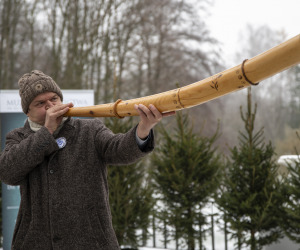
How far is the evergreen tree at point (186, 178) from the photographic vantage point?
14.4ft

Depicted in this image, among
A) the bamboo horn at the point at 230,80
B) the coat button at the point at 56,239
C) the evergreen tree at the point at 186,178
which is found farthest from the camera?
the evergreen tree at the point at 186,178

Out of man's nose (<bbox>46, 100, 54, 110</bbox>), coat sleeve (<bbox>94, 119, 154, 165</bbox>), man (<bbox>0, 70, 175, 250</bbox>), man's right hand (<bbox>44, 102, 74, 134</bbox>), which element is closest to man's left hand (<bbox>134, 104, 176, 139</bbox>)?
man (<bbox>0, 70, 175, 250</bbox>)

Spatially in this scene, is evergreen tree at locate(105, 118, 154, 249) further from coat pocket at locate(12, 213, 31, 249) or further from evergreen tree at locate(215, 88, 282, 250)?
coat pocket at locate(12, 213, 31, 249)

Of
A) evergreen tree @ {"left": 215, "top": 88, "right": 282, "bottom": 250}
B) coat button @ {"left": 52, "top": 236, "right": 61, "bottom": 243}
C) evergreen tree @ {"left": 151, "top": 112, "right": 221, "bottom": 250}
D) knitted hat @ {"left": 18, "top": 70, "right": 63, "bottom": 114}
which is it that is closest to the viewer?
coat button @ {"left": 52, "top": 236, "right": 61, "bottom": 243}

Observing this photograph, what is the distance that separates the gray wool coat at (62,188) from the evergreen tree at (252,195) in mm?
2667

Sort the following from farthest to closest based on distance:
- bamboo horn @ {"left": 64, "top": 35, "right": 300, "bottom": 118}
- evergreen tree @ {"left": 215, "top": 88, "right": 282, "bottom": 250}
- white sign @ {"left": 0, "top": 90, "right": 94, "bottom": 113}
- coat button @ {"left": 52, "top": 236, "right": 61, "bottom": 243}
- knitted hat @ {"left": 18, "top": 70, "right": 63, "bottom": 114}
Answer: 1. white sign @ {"left": 0, "top": 90, "right": 94, "bottom": 113}
2. evergreen tree @ {"left": 215, "top": 88, "right": 282, "bottom": 250}
3. knitted hat @ {"left": 18, "top": 70, "right": 63, "bottom": 114}
4. coat button @ {"left": 52, "top": 236, "right": 61, "bottom": 243}
5. bamboo horn @ {"left": 64, "top": 35, "right": 300, "bottom": 118}

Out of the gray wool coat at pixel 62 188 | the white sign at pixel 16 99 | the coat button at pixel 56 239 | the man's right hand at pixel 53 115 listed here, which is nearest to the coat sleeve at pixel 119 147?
the gray wool coat at pixel 62 188

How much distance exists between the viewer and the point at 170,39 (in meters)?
10.9

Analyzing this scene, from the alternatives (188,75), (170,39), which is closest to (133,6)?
(170,39)

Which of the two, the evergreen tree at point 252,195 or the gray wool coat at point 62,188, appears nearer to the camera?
the gray wool coat at point 62,188

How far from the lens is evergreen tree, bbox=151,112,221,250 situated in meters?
4.39

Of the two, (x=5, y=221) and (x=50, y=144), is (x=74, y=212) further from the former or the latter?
(x=5, y=221)

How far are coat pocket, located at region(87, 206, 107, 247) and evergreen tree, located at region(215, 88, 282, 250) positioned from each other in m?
2.65

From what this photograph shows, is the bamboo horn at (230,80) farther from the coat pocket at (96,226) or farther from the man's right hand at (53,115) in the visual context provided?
the coat pocket at (96,226)
